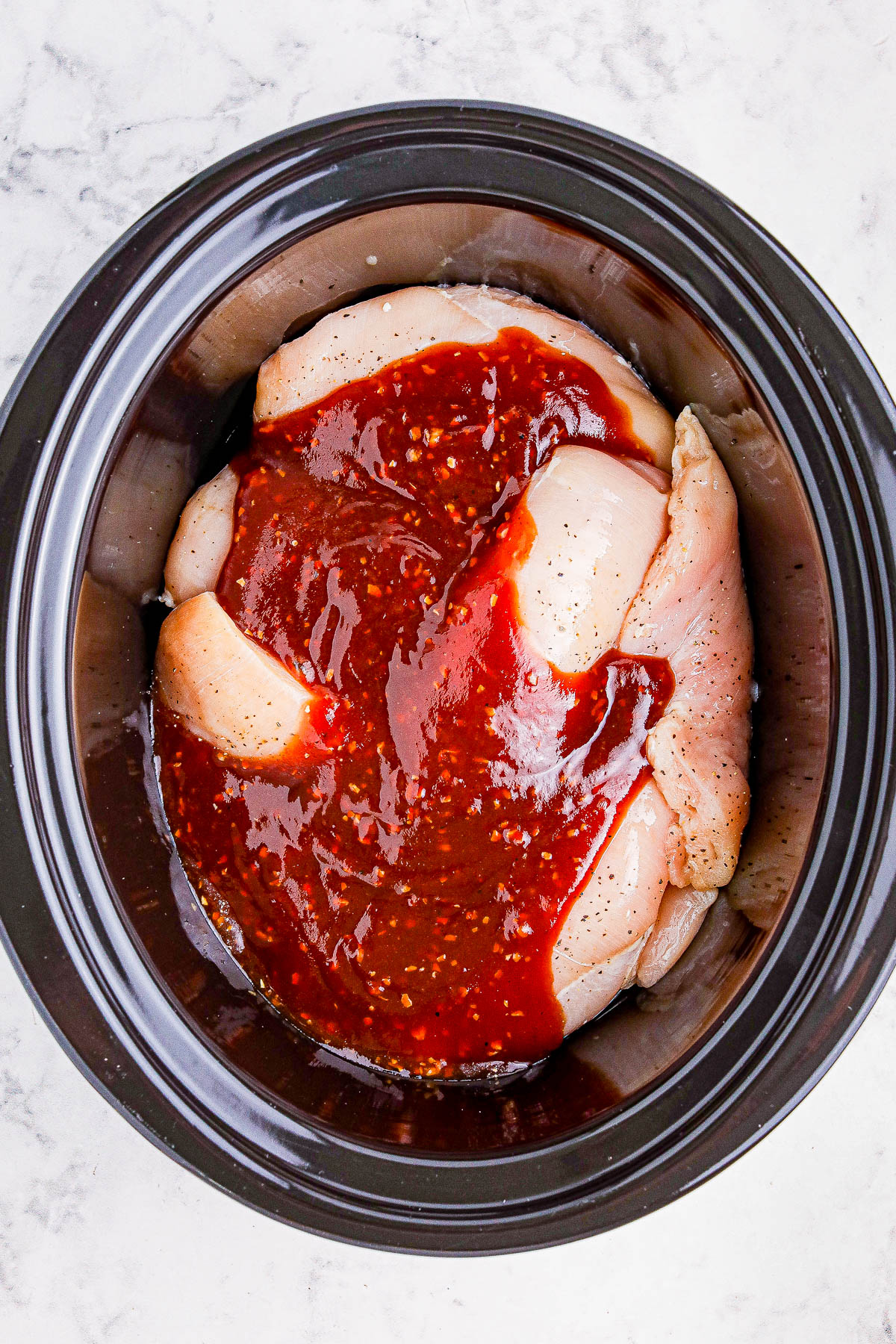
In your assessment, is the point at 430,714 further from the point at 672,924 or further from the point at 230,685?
the point at 672,924

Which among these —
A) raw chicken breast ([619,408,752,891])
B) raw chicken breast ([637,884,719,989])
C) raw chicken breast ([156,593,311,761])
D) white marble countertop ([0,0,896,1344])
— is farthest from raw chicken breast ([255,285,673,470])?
raw chicken breast ([637,884,719,989])

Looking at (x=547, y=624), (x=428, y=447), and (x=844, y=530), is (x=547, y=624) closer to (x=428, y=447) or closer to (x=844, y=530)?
(x=428, y=447)

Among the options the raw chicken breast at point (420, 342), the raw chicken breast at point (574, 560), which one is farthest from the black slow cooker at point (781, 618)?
the raw chicken breast at point (574, 560)

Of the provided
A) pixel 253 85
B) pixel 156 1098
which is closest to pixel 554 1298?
pixel 156 1098

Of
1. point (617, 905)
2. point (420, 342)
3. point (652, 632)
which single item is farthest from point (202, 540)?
point (617, 905)

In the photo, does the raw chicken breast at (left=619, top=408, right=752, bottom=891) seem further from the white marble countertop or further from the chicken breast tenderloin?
the white marble countertop

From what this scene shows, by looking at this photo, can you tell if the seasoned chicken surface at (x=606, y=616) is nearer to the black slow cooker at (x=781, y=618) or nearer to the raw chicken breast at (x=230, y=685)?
the raw chicken breast at (x=230, y=685)
